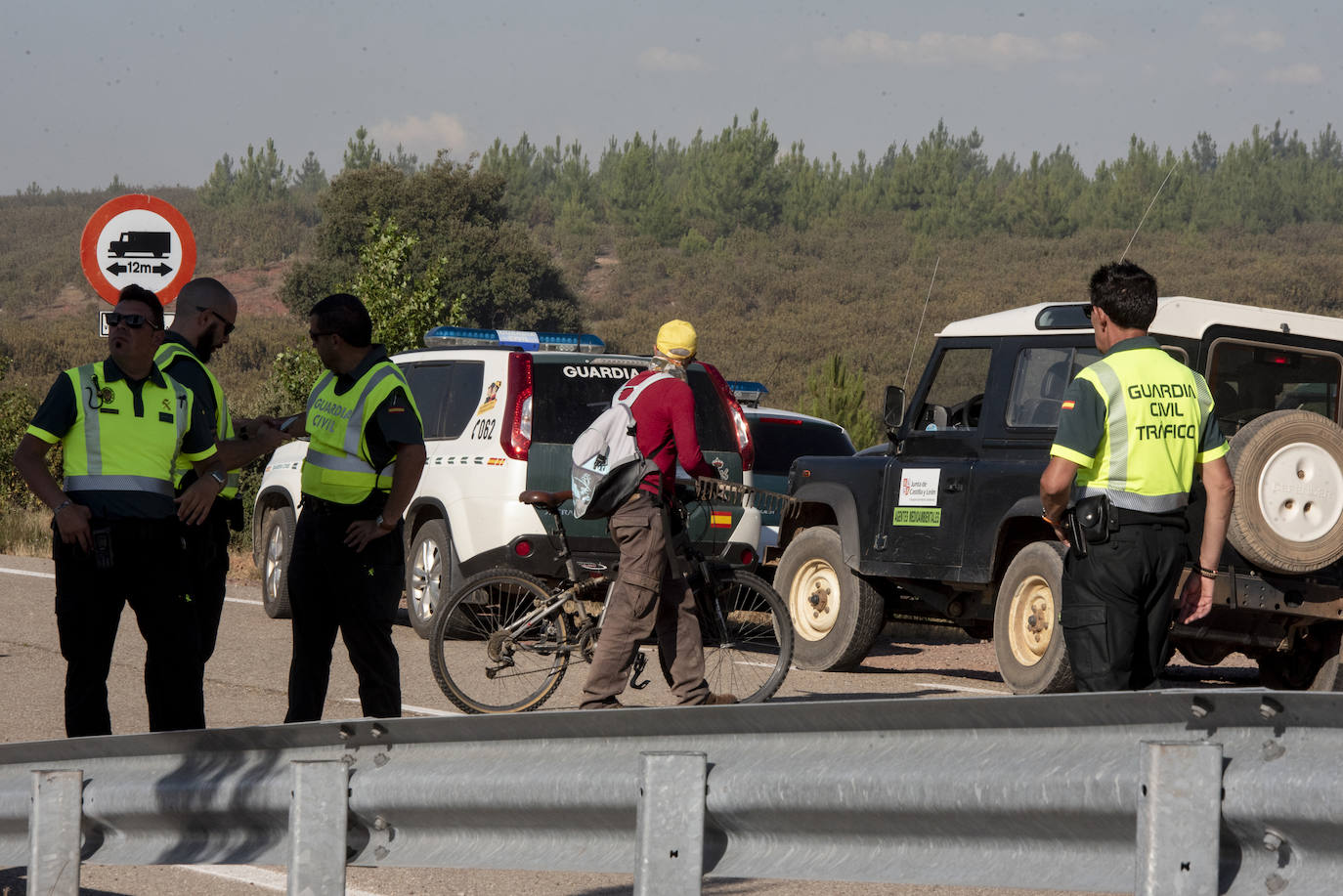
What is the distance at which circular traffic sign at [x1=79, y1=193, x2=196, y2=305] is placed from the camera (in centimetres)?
1084

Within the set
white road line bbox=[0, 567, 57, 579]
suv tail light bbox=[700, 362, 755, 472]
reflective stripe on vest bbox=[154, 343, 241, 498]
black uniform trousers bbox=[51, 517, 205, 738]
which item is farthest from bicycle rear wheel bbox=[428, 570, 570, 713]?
white road line bbox=[0, 567, 57, 579]

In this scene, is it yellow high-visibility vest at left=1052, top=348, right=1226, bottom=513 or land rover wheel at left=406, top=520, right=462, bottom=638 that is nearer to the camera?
yellow high-visibility vest at left=1052, top=348, right=1226, bottom=513

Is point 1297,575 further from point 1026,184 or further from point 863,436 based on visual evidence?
point 1026,184

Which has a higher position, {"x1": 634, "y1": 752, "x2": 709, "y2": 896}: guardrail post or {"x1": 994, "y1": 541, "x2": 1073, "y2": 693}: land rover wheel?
{"x1": 634, "y1": 752, "x2": 709, "y2": 896}: guardrail post

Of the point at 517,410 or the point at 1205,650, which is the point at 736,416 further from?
the point at 1205,650

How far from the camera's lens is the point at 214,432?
6496mm

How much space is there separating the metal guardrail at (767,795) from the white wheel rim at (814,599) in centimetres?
730

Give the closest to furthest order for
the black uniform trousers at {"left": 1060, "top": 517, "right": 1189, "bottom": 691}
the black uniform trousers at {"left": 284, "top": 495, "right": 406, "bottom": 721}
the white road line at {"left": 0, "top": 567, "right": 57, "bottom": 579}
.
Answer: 1. the black uniform trousers at {"left": 1060, "top": 517, "right": 1189, "bottom": 691}
2. the black uniform trousers at {"left": 284, "top": 495, "right": 406, "bottom": 721}
3. the white road line at {"left": 0, "top": 567, "right": 57, "bottom": 579}

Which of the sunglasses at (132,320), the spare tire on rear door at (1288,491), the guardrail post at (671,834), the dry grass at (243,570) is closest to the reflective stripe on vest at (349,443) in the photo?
the sunglasses at (132,320)

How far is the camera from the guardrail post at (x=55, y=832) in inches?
161

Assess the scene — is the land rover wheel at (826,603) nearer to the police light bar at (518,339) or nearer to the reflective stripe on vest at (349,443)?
the police light bar at (518,339)

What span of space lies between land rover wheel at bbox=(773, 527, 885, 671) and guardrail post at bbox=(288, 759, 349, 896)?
7.45m

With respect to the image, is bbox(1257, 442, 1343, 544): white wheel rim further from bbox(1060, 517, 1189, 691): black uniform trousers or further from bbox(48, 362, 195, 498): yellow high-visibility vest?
bbox(48, 362, 195, 498): yellow high-visibility vest

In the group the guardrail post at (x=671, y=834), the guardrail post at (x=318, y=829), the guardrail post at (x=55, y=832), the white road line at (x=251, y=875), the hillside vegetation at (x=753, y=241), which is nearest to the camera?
the guardrail post at (x=671, y=834)
